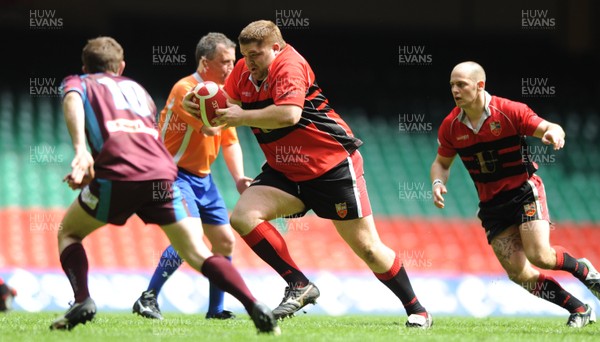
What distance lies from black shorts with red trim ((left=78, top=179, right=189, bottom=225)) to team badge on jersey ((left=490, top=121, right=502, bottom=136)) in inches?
110

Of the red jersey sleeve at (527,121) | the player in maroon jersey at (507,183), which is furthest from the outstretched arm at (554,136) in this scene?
the player in maroon jersey at (507,183)

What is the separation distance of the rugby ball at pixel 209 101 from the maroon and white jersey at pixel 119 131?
942mm

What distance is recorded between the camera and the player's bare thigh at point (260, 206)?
21.8 ft

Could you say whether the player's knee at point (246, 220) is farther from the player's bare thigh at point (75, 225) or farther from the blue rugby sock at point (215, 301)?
the blue rugby sock at point (215, 301)

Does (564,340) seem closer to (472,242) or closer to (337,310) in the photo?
(337,310)

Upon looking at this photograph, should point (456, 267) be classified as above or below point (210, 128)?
below

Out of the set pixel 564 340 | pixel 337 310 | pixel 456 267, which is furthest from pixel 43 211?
pixel 564 340

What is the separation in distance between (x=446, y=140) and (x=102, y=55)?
305 cm

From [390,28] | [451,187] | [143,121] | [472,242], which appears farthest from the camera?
[390,28]

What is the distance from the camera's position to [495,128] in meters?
7.19

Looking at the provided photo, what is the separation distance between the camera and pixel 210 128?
7.25 meters

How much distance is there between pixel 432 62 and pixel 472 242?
6.31 metres

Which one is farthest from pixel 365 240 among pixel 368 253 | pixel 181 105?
pixel 181 105

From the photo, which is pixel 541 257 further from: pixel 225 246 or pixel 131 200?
pixel 131 200
